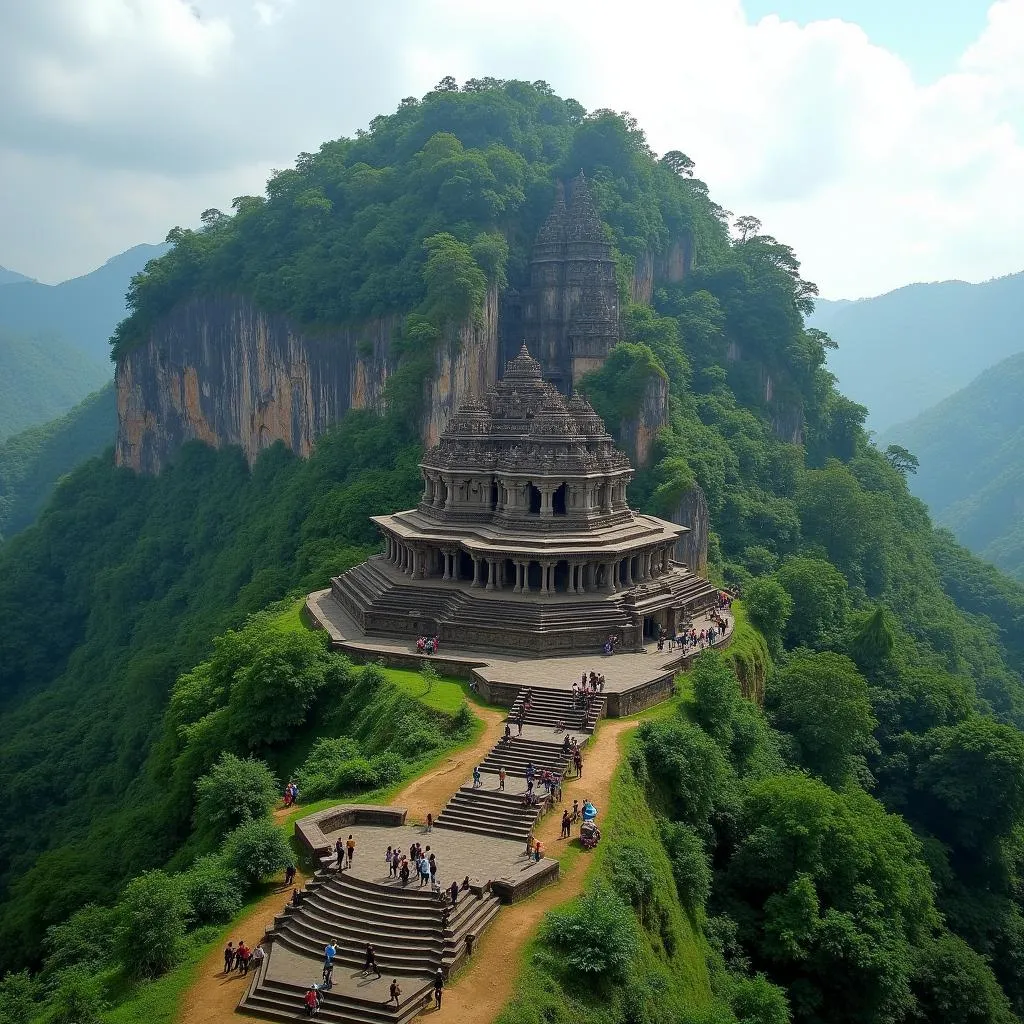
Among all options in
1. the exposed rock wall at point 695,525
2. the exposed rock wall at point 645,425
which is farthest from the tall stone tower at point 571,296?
the exposed rock wall at point 695,525

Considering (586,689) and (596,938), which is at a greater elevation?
(586,689)

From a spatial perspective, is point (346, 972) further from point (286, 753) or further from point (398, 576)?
point (398, 576)

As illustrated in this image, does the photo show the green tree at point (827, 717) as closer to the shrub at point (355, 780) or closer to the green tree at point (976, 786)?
the green tree at point (976, 786)

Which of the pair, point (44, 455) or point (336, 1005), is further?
point (44, 455)

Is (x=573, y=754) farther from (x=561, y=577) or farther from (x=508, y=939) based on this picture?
(x=561, y=577)

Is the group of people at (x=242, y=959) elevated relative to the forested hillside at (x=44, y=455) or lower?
lower

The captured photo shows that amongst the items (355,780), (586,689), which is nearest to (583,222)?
(586,689)
